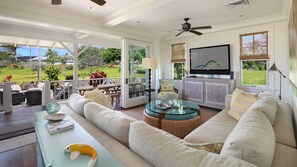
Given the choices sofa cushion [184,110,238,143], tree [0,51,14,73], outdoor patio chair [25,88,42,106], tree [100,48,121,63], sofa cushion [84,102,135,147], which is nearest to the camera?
sofa cushion [84,102,135,147]

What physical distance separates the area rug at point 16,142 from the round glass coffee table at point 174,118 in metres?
2.22

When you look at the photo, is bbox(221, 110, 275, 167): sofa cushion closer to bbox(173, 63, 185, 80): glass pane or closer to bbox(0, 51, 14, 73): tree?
bbox(173, 63, 185, 80): glass pane

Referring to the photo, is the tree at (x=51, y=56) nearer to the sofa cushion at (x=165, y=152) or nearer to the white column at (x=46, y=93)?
the white column at (x=46, y=93)

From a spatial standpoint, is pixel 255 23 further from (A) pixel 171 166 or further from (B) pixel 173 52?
(A) pixel 171 166

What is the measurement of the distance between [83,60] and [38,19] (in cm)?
551

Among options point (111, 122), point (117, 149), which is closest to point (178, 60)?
point (111, 122)

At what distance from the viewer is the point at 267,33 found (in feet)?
13.5

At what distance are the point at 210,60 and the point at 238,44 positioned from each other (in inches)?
35.6

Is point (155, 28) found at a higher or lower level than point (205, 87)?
higher

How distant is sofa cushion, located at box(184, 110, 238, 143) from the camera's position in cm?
177

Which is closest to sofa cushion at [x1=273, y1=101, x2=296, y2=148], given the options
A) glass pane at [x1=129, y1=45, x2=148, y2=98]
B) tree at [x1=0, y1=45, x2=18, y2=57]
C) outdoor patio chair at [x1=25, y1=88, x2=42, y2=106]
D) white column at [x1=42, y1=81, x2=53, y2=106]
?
glass pane at [x1=129, y1=45, x2=148, y2=98]

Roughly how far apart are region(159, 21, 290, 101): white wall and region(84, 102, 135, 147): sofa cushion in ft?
14.6

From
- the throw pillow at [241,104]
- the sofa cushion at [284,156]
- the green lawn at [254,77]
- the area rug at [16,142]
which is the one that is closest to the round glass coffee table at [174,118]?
the throw pillow at [241,104]

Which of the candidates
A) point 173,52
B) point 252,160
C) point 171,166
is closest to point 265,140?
point 252,160
